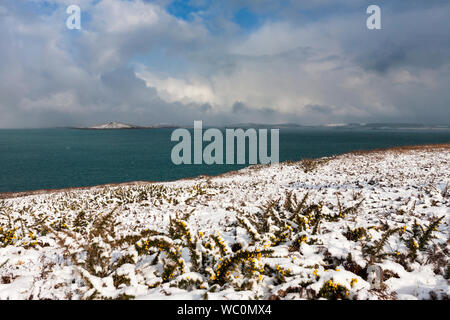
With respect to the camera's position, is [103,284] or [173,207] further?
[173,207]

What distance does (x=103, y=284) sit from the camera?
4.29 m

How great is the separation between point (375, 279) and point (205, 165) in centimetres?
5710

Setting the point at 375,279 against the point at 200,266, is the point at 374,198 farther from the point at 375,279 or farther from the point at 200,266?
the point at 200,266

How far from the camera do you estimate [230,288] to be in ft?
13.9

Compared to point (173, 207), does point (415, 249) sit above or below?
above

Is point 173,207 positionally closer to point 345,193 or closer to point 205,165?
point 345,193

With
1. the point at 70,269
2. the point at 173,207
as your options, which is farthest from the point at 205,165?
the point at 70,269

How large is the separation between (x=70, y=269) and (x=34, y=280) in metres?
0.65

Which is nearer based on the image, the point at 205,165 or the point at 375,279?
the point at 375,279
